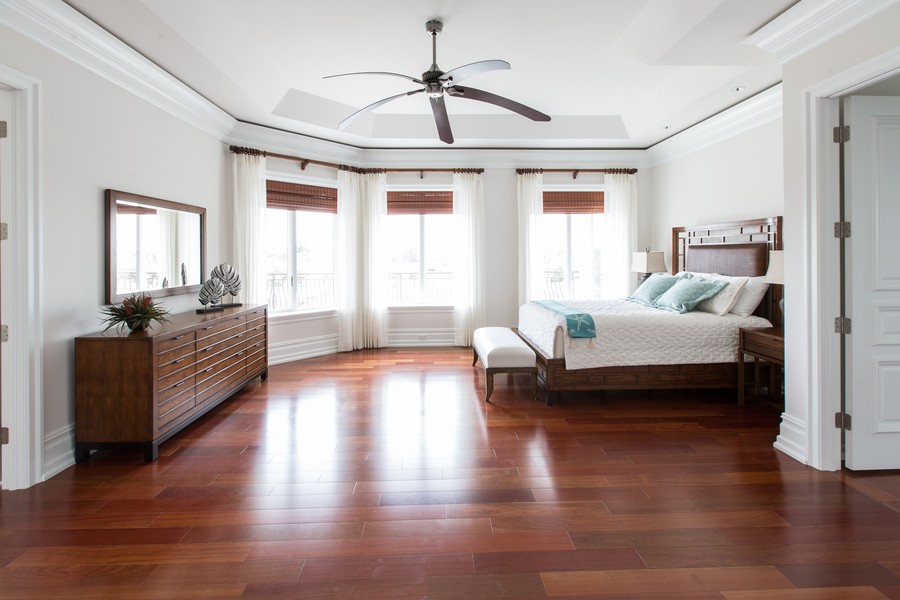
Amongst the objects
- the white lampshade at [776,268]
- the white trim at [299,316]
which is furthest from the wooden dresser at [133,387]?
the white lampshade at [776,268]

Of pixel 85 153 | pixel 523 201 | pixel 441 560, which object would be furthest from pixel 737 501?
pixel 523 201

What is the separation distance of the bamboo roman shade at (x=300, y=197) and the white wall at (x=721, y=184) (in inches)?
178

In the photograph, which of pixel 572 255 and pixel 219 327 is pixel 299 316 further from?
pixel 572 255

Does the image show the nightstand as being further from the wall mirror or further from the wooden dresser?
the wall mirror

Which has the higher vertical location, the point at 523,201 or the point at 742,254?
the point at 523,201

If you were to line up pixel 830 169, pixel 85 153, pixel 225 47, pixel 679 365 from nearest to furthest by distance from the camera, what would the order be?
pixel 830 169 < pixel 85 153 < pixel 225 47 < pixel 679 365

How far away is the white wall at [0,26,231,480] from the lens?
9.68 feet

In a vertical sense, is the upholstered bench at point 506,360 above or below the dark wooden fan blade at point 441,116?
below

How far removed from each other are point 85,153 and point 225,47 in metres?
1.41

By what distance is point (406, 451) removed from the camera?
3.31 metres

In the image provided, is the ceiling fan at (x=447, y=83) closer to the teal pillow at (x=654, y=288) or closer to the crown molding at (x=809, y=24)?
the crown molding at (x=809, y=24)

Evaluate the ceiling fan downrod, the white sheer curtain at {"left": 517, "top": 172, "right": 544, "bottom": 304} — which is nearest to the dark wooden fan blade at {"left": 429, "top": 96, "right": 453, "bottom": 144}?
the ceiling fan downrod

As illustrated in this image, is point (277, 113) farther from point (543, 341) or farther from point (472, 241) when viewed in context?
point (543, 341)

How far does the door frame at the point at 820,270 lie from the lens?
114 inches
